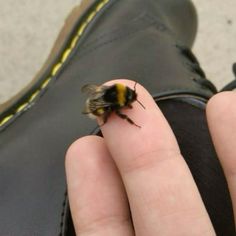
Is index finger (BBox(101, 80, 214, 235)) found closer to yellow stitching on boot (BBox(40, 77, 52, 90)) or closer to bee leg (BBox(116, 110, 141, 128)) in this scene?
bee leg (BBox(116, 110, 141, 128))

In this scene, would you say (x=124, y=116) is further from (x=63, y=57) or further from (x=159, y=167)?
(x=63, y=57)

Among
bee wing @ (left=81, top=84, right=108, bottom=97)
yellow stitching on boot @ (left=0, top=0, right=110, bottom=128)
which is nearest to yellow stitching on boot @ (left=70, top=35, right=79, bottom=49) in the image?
yellow stitching on boot @ (left=0, top=0, right=110, bottom=128)

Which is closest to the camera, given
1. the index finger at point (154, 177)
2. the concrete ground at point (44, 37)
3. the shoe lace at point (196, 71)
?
the index finger at point (154, 177)

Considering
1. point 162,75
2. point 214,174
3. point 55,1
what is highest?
point 55,1

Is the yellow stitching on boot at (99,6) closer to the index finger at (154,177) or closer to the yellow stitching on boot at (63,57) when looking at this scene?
the yellow stitching on boot at (63,57)

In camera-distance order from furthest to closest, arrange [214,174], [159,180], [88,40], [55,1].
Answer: [55,1] → [88,40] → [214,174] → [159,180]

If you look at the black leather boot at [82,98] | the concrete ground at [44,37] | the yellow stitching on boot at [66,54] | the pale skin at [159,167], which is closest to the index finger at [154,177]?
the pale skin at [159,167]

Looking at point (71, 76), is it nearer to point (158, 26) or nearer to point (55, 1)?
point (158, 26)

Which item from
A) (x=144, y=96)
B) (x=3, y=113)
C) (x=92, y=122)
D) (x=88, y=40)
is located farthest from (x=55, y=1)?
Result: (x=144, y=96)
